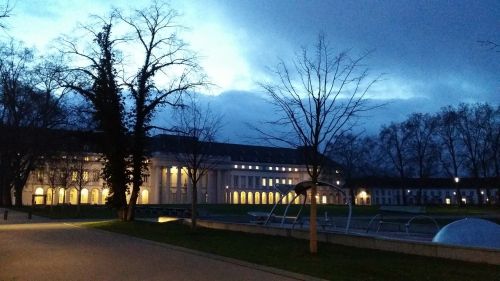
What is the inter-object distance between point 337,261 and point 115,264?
235 inches

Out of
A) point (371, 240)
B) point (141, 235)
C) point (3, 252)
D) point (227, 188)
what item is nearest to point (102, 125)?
point (141, 235)

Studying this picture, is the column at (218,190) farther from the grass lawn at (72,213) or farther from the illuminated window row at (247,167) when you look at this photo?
the grass lawn at (72,213)

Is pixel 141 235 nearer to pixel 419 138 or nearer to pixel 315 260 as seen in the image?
pixel 315 260

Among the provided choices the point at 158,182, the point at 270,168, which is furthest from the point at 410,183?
the point at 158,182

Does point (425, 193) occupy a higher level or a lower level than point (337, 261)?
higher

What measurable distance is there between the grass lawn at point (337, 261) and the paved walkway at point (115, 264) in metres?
0.86

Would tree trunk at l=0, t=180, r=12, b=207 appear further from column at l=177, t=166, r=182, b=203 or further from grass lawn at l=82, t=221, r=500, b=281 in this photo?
column at l=177, t=166, r=182, b=203

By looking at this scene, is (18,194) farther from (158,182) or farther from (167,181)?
(167,181)

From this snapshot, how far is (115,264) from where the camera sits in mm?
13688

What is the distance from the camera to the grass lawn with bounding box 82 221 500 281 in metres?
11.1

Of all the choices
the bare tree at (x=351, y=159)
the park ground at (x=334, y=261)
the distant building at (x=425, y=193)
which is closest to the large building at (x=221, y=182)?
the bare tree at (x=351, y=159)

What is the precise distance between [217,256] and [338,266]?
424cm

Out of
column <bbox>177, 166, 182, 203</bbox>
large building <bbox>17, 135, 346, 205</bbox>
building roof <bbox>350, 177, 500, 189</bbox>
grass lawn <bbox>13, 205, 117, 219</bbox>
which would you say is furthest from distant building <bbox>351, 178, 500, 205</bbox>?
grass lawn <bbox>13, 205, 117, 219</bbox>

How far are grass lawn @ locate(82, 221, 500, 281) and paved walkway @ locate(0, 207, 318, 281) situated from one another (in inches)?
34.0
